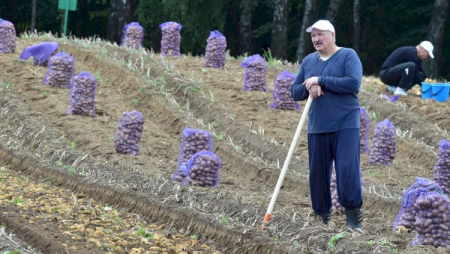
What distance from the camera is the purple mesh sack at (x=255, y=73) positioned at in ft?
49.3

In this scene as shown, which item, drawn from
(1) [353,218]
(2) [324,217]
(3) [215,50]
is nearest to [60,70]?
(3) [215,50]

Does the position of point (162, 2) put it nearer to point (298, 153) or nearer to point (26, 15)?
point (26, 15)

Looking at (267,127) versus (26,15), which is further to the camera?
(26,15)

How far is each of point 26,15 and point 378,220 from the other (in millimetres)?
28029

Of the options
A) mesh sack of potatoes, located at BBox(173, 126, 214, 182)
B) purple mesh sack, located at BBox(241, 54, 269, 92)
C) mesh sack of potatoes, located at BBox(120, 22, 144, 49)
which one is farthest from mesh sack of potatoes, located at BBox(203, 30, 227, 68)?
mesh sack of potatoes, located at BBox(173, 126, 214, 182)

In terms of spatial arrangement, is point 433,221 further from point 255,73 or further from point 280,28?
point 280,28

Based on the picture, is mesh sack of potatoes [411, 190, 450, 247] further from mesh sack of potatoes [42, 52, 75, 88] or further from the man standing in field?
mesh sack of potatoes [42, 52, 75, 88]

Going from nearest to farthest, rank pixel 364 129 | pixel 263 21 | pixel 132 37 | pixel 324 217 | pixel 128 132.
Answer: pixel 324 217
pixel 128 132
pixel 364 129
pixel 132 37
pixel 263 21

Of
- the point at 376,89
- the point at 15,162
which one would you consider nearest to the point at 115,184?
the point at 15,162

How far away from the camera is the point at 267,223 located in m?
7.46

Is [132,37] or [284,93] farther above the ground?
[132,37]

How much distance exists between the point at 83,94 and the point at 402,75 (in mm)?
6354

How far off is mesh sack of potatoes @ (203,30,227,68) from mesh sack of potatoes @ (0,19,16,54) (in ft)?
11.3

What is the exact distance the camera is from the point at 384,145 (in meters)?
11.8
